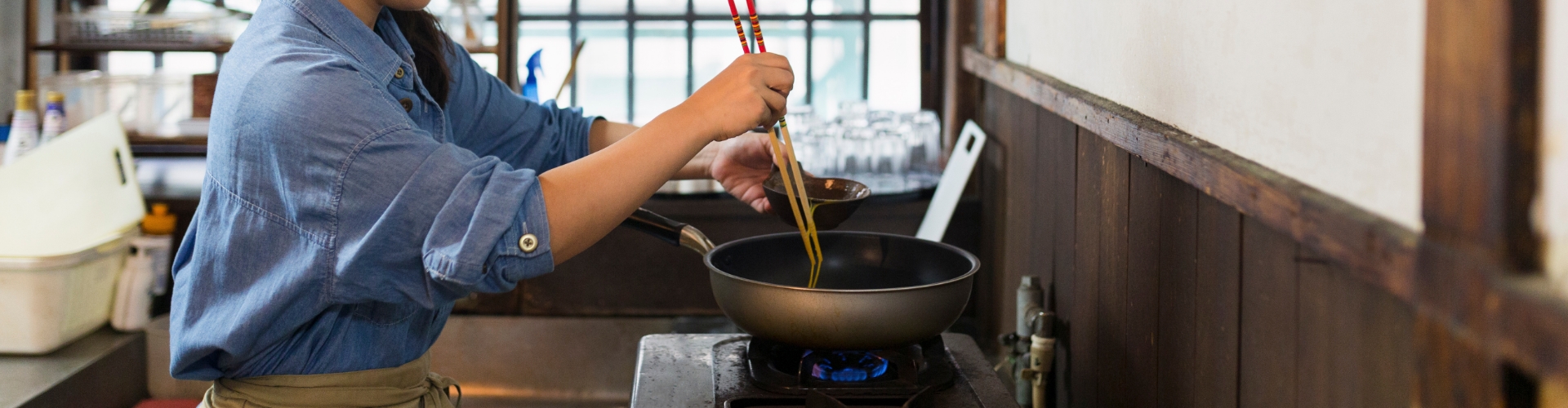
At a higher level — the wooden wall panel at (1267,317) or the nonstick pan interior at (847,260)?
the wooden wall panel at (1267,317)

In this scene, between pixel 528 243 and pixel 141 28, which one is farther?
pixel 141 28

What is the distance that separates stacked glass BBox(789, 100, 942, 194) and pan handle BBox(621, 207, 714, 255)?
124 cm

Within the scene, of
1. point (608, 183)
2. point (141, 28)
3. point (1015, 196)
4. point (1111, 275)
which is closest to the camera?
point (608, 183)

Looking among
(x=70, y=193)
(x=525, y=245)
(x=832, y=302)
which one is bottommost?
(x=70, y=193)

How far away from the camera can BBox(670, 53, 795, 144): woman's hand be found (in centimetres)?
117

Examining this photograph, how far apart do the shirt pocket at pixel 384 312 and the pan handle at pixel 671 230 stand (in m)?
0.29

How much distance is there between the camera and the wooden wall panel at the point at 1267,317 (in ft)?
3.18

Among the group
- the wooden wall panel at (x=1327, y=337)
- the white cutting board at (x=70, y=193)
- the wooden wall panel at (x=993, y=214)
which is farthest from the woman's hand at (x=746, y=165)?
the white cutting board at (x=70, y=193)

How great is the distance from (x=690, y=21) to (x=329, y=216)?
2037mm

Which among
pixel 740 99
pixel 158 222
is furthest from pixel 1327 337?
pixel 158 222

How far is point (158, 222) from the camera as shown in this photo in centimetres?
265

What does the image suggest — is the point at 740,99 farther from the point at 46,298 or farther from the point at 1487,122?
the point at 46,298

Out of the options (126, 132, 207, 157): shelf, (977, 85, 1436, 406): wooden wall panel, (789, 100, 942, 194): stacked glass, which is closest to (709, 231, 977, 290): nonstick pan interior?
(977, 85, 1436, 406): wooden wall panel

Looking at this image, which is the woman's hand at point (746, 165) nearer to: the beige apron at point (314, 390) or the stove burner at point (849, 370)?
the stove burner at point (849, 370)
